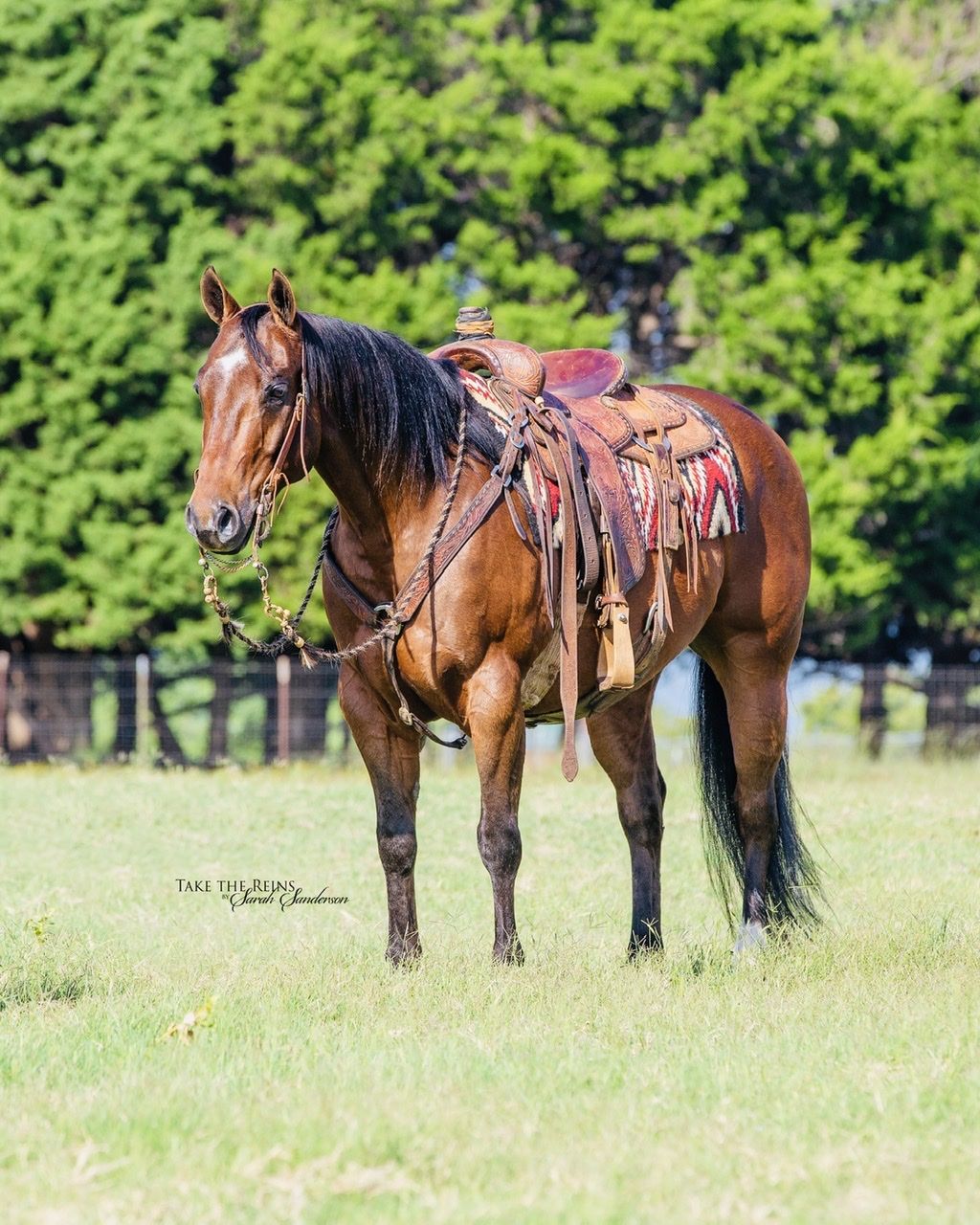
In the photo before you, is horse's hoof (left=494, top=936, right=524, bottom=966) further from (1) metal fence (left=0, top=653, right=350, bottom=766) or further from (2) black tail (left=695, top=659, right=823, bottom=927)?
(1) metal fence (left=0, top=653, right=350, bottom=766)

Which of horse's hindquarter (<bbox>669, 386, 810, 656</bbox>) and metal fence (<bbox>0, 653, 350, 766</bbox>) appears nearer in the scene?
horse's hindquarter (<bbox>669, 386, 810, 656</bbox>)

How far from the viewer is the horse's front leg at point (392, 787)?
20.3 ft

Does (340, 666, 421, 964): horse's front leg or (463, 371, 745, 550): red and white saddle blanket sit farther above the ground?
(463, 371, 745, 550): red and white saddle blanket

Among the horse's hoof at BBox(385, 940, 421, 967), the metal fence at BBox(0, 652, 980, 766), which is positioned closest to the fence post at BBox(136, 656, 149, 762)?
the metal fence at BBox(0, 652, 980, 766)

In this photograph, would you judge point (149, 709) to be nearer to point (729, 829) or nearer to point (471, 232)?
point (471, 232)

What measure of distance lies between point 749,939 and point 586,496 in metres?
2.02

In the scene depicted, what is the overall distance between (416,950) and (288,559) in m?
15.4

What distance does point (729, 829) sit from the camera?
7707 millimetres

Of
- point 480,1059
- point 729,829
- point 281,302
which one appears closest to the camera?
point 480,1059

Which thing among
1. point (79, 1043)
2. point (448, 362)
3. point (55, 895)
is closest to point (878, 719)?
point (55, 895)

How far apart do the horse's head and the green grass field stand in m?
1.48

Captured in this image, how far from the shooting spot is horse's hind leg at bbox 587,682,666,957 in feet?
23.9

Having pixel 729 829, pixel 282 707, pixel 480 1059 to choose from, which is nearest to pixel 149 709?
pixel 282 707

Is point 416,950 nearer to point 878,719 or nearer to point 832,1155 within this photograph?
point 832,1155
